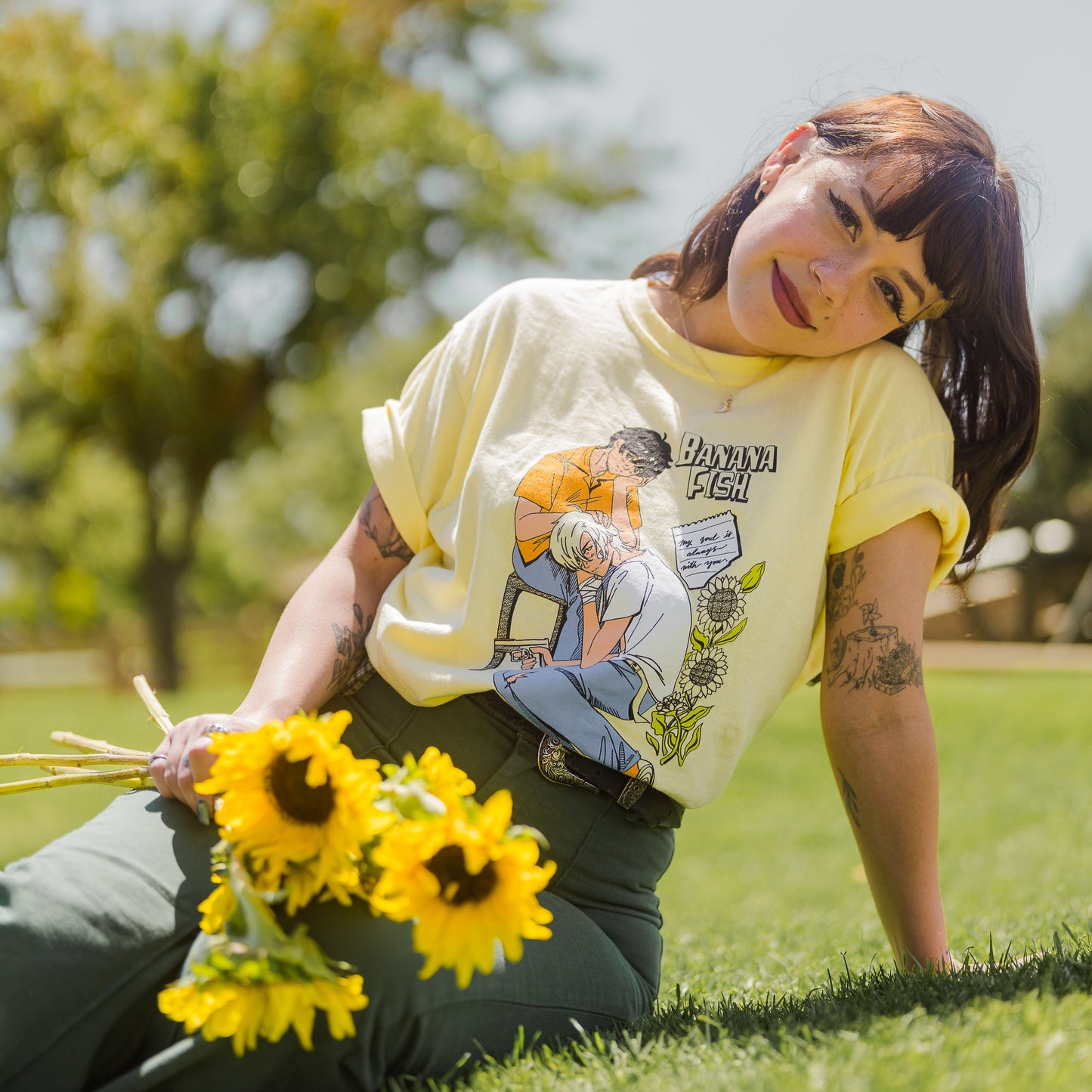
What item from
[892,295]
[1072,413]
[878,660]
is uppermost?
[892,295]

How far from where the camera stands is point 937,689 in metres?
9.61

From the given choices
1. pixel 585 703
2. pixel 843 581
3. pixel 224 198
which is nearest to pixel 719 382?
pixel 843 581

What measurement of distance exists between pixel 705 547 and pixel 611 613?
203 millimetres

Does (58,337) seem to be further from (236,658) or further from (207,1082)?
(207,1082)

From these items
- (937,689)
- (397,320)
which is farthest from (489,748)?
(397,320)

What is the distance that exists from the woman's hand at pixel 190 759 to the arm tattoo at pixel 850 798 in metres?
1.04

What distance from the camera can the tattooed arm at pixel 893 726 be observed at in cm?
203

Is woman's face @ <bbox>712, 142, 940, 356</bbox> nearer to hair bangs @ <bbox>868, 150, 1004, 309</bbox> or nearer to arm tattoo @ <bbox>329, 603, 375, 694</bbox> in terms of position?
hair bangs @ <bbox>868, 150, 1004, 309</bbox>

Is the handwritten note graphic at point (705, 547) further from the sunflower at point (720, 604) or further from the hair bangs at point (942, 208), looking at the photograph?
the hair bangs at point (942, 208)

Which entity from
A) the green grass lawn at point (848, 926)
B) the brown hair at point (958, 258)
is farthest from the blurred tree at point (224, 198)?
the brown hair at point (958, 258)

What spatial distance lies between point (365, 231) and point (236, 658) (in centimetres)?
854

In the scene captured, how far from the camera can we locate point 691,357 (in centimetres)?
219

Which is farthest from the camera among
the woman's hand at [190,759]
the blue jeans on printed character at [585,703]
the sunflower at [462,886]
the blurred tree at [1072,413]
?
the blurred tree at [1072,413]

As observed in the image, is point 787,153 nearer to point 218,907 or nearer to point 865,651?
point 865,651
